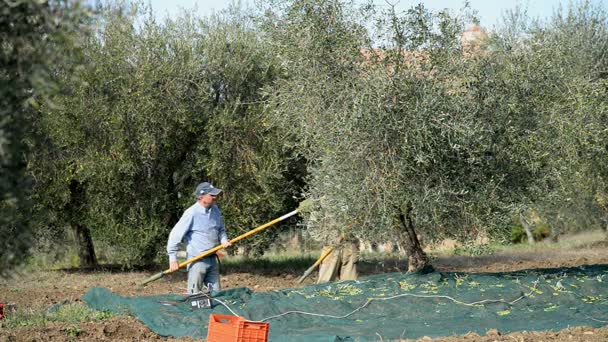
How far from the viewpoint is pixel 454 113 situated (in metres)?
11.4

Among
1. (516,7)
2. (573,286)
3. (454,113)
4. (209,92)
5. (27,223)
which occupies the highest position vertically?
(516,7)

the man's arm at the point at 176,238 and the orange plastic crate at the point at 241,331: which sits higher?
the man's arm at the point at 176,238

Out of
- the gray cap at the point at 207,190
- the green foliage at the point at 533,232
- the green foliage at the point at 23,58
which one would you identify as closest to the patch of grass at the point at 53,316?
the gray cap at the point at 207,190

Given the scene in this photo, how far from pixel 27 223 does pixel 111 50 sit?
12143 millimetres

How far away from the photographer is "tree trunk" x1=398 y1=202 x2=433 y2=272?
41.2 feet

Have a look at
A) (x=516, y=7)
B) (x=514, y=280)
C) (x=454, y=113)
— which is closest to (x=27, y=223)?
(x=454, y=113)

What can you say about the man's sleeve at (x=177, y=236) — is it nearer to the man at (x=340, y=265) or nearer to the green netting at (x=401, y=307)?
the green netting at (x=401, y=307)

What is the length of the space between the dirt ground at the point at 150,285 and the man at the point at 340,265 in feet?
2.77

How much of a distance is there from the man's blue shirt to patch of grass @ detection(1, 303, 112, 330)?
1.33m

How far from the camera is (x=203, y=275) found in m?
11.6

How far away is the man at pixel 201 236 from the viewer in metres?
11.3

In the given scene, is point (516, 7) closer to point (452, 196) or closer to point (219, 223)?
point (452, 196)

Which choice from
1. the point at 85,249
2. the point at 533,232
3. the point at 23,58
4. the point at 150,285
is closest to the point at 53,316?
the point at 150,285

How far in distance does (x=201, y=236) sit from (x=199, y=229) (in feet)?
0.34
